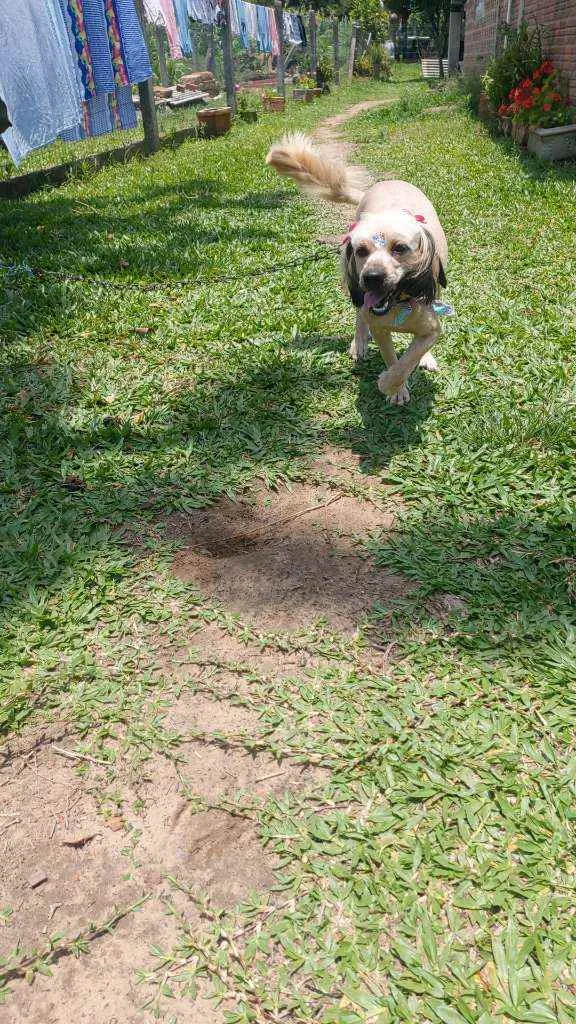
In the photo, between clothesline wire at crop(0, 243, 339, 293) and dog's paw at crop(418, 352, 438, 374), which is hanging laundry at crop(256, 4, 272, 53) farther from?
dog's paw at crop(418, 352, 438, 374)

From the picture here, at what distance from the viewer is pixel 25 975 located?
1690mm

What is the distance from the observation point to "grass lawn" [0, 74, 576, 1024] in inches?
67.2

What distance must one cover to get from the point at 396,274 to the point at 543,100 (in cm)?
1055

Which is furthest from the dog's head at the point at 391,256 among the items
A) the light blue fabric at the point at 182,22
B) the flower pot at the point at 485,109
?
the light blue fabric at the point at 182,22

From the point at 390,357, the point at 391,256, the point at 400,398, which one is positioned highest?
the point at 391,256

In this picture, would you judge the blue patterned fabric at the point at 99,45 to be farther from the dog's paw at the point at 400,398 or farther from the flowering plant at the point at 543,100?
the dog's paw at the point at 400,398

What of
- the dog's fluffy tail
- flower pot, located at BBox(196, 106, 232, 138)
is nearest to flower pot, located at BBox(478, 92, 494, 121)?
flower pot, located at BBox(196, 106, 232, 138)

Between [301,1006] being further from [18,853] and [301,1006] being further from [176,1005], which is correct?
[18,853]

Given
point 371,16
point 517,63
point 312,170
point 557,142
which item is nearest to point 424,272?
point 312,170

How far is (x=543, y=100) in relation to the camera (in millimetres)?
11312

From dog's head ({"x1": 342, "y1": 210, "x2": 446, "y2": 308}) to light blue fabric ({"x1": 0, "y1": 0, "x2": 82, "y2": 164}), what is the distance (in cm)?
596

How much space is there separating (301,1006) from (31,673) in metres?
1.48

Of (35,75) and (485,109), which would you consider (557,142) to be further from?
(35,75)

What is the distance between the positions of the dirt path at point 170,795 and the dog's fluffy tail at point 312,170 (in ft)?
10.8
